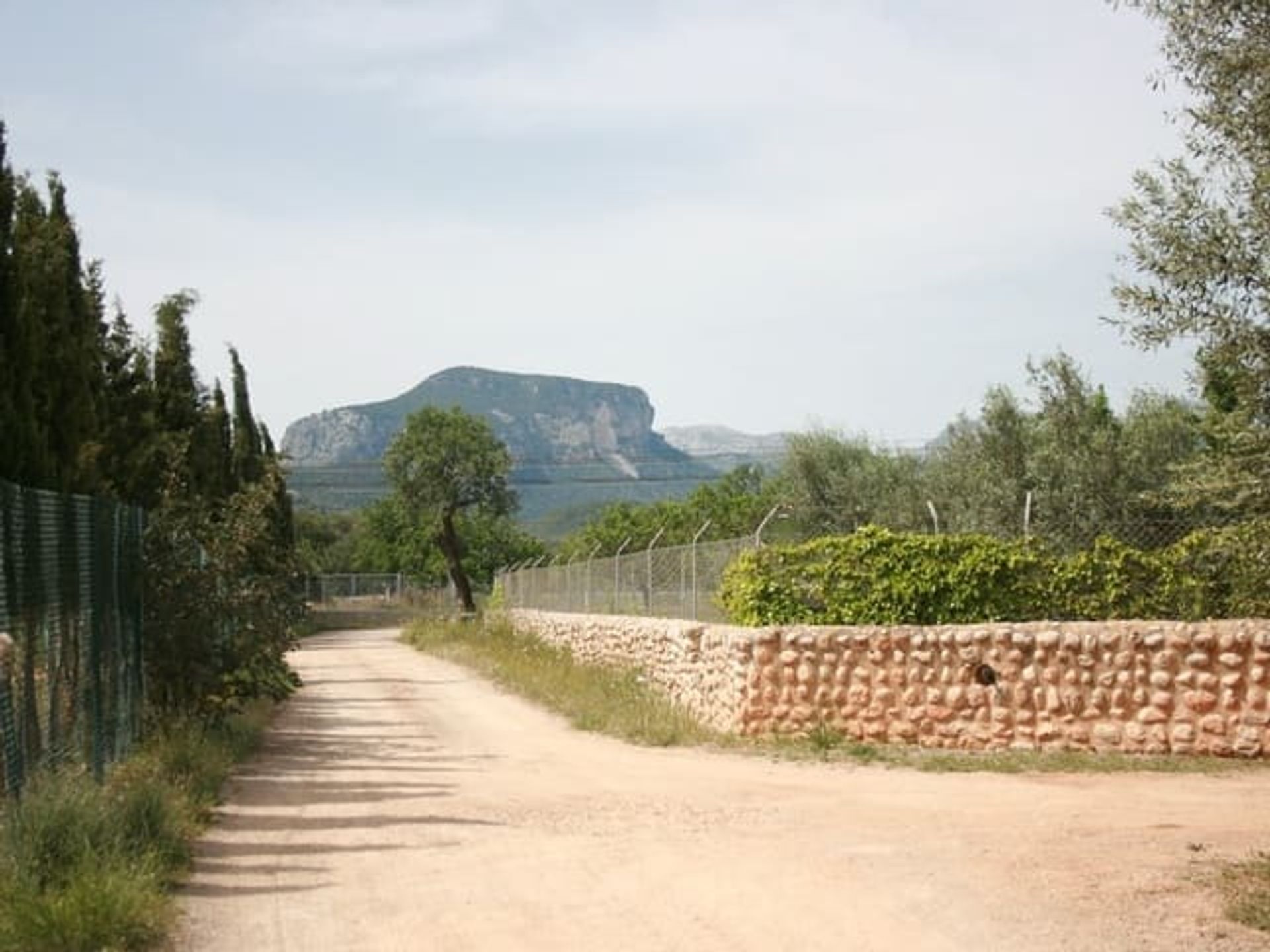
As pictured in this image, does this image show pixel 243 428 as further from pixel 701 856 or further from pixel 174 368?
pixel 701 856

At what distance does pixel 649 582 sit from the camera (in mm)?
25516

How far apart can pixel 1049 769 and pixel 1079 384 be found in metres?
17.7

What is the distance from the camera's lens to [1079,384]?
31844 mm

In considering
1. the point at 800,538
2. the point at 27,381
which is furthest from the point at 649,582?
the point at 27,381

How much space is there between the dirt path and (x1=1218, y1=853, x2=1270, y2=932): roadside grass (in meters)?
0.16

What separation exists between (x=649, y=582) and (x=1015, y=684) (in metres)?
9.41

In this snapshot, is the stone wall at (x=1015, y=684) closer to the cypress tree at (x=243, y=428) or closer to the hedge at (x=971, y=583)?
the hedge at (x=971, y=583)

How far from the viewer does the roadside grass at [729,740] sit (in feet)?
51.4

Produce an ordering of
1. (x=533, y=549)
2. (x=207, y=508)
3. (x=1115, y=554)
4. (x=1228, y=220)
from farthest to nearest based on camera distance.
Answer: (x=533, y=549)
(x=207, y=508)
(x=1115, y=554)
(x=1228, y=220)

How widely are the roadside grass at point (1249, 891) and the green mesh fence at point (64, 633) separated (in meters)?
6.82

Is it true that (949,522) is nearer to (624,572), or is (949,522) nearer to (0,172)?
(624,572)

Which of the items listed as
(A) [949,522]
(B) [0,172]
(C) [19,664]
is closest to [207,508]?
(B) [0,172]

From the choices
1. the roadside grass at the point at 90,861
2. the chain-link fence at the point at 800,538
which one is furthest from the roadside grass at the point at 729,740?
the roadside grass at the point at 90,861

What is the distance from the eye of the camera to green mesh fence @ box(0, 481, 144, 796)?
10336mm
